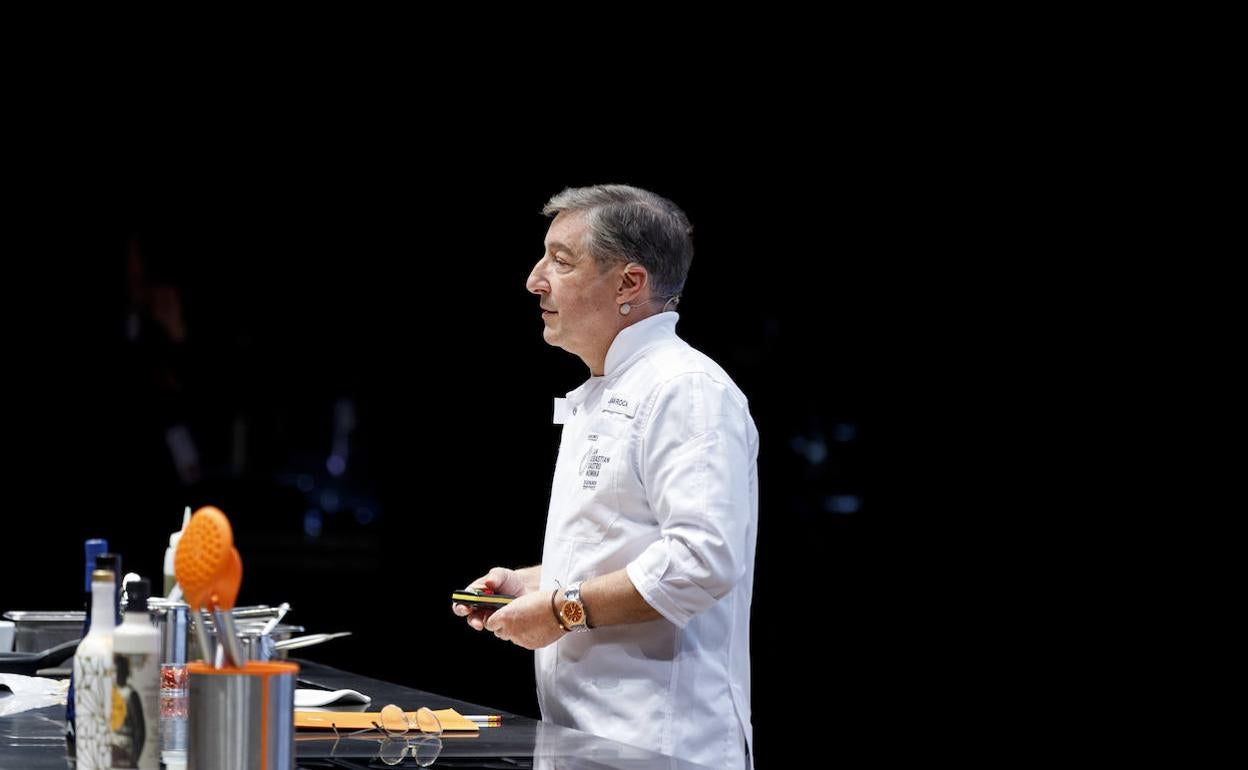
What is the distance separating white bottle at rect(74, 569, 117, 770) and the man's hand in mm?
765

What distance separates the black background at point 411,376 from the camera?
4.79 metres

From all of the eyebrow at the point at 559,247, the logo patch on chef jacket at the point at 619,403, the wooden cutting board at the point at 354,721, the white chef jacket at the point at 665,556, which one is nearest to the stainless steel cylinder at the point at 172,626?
the wooden cutting board at the point at 354,721

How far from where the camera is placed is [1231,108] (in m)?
4.15

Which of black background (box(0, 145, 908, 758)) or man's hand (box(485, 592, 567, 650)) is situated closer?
man's hand (box(485, 592, 567, 650))

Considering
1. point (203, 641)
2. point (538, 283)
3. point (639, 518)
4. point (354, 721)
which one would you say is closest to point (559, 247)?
point (538, 283)

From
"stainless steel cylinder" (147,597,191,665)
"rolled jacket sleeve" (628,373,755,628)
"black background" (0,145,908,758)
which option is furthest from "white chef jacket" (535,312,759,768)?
"black background" (0,145,908,758)

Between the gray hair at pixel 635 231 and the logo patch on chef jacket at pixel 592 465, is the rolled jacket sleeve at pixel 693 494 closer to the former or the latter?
the logo patch on chef jacket at pixel 592 465

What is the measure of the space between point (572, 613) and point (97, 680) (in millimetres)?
808

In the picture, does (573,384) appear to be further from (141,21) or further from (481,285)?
(141,21)

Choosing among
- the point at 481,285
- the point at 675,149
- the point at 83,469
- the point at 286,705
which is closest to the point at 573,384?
the point at 481,285

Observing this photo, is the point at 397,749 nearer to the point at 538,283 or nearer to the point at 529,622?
the point at 529,622

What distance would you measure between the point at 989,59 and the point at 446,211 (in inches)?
76.0

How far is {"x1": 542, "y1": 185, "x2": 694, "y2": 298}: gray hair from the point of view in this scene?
211 cm

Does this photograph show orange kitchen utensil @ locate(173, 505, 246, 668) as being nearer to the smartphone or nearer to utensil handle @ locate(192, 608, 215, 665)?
utensil handle @ locate(192, 608, 215, 665)
